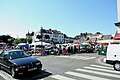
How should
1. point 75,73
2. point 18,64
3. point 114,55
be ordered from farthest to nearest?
point 114,55, point 75,73, point 18,64

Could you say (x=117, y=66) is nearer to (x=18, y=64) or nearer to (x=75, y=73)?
(x=75, y=73)

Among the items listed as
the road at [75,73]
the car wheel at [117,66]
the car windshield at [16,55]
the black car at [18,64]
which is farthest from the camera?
the car wheel at [117,66]

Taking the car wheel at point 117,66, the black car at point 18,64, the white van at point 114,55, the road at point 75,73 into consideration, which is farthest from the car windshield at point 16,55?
the car wheel at point 117,66

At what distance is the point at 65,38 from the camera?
152 metres

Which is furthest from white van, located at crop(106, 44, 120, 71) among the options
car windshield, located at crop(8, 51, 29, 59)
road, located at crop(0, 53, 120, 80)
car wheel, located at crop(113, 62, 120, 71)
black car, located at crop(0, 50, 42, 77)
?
car windshield, located at crop(8, 51, 29, 59)

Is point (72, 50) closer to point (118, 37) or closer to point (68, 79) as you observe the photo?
point (118, 37)

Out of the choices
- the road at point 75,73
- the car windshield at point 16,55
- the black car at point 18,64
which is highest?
the car windshield at point 16,55

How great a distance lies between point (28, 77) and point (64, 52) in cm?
1958

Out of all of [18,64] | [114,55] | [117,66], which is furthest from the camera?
[114,55]

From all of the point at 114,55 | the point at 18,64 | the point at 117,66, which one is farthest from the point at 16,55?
the point at 117,66

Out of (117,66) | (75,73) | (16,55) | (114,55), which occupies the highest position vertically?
(16,55)

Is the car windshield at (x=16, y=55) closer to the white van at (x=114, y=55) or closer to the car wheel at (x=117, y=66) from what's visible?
the white van at (x=114, y=55)

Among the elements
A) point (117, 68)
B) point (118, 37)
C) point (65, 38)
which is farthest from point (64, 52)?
point (65, 38)

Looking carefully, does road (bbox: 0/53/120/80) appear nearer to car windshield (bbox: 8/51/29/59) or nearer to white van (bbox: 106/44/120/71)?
white van (bbox: 106/44/120/71)
